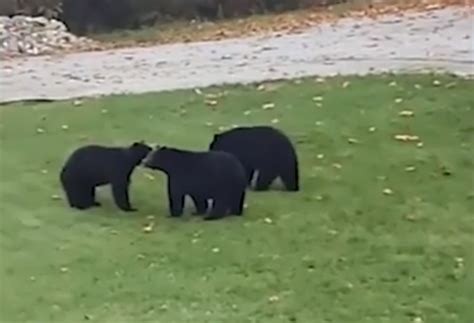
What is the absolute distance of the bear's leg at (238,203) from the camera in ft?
27.0

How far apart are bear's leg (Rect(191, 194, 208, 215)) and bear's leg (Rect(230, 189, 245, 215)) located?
18 centimetres

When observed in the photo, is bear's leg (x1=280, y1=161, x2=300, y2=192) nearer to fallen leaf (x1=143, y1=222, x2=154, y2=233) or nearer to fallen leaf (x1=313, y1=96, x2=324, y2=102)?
fallen leaf (x1=143, y1=222, x2=154, y2=233)

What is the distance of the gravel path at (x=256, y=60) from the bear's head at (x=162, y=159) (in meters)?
5.01

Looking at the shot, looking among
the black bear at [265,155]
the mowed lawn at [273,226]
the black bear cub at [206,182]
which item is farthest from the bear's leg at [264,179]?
the black bear cub at [206,182]

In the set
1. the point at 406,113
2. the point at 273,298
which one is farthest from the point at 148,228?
the point at 406,113

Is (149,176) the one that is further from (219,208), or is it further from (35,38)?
(35,38)

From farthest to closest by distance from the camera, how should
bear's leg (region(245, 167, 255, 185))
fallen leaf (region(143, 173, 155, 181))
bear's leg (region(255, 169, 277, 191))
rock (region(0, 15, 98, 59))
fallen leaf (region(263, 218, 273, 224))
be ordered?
1. rock (region(0, 15, 98, 59))
2. fallen leaf (region(143, 173, 155, 181))
3. bear's leg (region(255, 169, 277, 191))
4. bear's leg (region(245, 167, 255, 185))
5. fallen leaf (region(263, 218, 273, 224))

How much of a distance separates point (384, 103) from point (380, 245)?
167 inches

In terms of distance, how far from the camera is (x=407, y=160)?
9.68m

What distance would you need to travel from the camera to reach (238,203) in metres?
8.25

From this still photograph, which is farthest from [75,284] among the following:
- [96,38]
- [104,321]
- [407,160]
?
[96,38]

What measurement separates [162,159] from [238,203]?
581 mm

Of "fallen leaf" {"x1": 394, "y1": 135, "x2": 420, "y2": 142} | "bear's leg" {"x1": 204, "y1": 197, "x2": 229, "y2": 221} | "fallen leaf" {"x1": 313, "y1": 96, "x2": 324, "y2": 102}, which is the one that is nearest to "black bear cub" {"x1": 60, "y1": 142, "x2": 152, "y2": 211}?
"bear's leg" {"x1": 204, "y1": 197, "x2": 229, "y2": 221}

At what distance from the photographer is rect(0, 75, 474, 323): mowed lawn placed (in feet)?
21.1
